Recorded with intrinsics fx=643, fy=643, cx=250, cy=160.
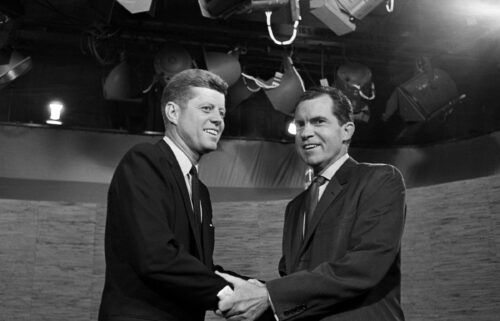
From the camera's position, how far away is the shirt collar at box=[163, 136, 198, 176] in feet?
7.44

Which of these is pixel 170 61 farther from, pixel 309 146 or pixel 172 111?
pixel 309 146

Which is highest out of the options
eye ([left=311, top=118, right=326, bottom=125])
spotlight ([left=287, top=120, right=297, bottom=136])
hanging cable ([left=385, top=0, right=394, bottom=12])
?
hanging cable ([left=385, top=0, right=394, bottom=12])

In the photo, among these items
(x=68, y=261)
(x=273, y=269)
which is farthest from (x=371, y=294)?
(x=68, y=261)

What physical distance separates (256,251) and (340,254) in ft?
9.81

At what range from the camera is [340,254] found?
2.13m

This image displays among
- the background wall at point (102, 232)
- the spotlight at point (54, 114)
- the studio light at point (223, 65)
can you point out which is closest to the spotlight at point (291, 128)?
the background wall at point (102, 232)

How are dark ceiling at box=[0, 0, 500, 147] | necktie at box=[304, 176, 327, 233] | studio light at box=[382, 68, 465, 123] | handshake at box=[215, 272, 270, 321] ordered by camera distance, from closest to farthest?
handshake at box=[215, 272, 270, 321] → necktie at box=[304, 176, 327, 233] → dark ceiling at box=[0, 0, 500, 147] → studio light at box=[382, 68, 465, 123]

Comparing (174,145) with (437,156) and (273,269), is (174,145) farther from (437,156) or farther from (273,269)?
(437,156)

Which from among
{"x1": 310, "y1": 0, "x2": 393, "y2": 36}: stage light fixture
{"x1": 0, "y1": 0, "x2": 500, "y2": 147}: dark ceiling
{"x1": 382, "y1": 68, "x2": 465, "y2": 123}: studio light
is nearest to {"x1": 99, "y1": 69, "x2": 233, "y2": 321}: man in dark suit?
{"x1": 310, "y1": 0, "x2": 393, "y2": 36}: stage light fixture

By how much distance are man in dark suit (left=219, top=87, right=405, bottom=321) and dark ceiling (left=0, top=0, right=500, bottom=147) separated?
2438mm

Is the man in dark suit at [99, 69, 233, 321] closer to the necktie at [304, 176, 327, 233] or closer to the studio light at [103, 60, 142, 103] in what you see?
the necktie at [304, 176, 327, 233]

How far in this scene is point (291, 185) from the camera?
21.9ft

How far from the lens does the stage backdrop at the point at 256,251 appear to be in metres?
4.29

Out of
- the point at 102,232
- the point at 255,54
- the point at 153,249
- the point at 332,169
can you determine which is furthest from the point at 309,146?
the point at 255,54
